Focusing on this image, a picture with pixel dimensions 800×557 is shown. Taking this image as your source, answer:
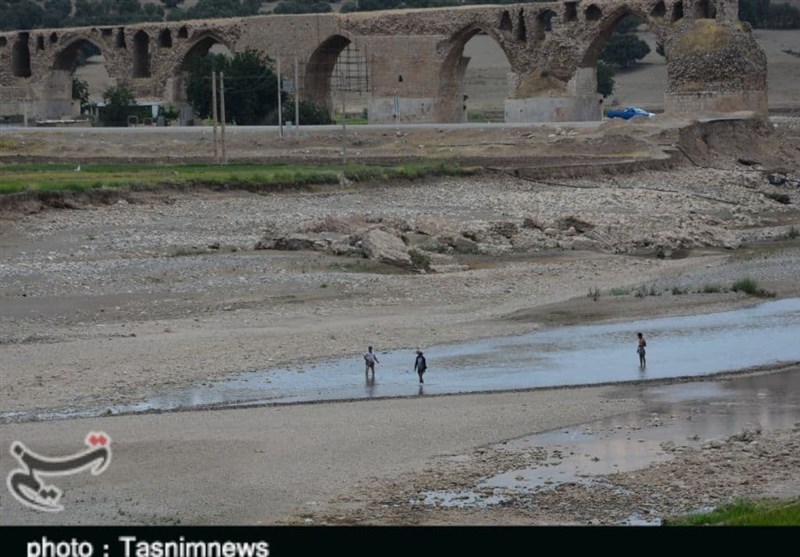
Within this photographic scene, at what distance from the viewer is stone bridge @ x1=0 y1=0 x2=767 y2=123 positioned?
51344mm

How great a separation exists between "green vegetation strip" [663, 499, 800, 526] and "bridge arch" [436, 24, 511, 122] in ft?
145

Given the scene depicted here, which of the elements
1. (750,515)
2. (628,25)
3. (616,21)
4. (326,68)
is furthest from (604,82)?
(750,515)

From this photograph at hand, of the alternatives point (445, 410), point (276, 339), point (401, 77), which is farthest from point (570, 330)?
point (401, 77)

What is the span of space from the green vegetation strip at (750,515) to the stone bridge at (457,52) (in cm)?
3975

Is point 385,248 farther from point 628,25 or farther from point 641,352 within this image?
point 628,25

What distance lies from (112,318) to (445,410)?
6640 millimetres

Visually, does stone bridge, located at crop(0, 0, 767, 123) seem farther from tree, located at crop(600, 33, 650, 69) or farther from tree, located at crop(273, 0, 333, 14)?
tree, located at crop(273, 0, 333, 14)

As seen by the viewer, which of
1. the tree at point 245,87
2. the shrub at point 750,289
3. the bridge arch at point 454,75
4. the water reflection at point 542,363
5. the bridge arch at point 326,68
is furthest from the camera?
the bridge arch at point 326,68

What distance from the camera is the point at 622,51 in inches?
3506

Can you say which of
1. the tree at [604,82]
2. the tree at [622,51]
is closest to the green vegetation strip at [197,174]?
the tree at [604,82]

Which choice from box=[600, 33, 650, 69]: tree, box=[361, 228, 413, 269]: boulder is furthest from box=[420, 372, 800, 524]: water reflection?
box=[600, 33, 650, 69]: tree

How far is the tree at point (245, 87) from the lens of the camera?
56.3 meters

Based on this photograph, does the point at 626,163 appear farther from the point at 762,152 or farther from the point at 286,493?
the point at 286,493

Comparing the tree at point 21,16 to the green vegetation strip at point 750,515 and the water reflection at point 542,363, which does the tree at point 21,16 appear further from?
the green vegetation strip at point 750,515
